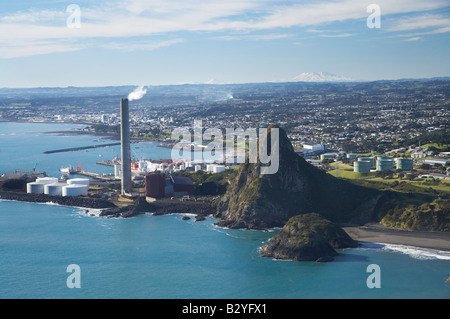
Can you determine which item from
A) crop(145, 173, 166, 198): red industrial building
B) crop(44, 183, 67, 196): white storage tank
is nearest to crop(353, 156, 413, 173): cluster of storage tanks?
crop(145, 173, 166, 198): red industrial building

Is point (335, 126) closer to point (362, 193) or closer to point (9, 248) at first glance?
point (362, 193)

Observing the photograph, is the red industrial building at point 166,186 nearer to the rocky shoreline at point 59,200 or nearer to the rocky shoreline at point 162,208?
the rocky shoreline at point 162,208

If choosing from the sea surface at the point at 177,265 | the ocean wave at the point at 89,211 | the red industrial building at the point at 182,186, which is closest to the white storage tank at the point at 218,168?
the red industrial building at the point at 182,186

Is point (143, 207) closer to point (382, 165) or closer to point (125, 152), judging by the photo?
point (125, 152)

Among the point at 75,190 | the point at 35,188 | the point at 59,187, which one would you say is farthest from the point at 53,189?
the point at 75,190

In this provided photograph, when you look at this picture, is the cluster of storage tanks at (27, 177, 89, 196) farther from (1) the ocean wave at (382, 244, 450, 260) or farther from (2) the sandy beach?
(1) the ocean wave at (382, 244, 450, 260)
